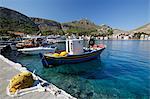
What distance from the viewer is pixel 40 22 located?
187375 millimetres

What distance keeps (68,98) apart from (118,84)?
7091 mm

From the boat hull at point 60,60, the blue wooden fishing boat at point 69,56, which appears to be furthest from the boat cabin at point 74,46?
the boat hull at point 60,60

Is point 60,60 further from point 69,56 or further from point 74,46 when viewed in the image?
point 74,46

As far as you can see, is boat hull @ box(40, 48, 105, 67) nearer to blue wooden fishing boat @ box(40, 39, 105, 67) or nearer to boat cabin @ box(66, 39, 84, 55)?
blue wooden fishing boat @ box(40, 39, 105, 67)

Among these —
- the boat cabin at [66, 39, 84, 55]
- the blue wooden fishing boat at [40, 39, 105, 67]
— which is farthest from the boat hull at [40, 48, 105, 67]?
the boat cabin at [66, 39, 84, 55]

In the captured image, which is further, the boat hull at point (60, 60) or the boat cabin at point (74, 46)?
the boat cabin at point (74, 46)

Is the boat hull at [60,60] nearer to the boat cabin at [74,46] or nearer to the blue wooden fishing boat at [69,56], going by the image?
the blue wooden fishing boat at [69,56]

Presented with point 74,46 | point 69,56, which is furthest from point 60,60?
point 74,46

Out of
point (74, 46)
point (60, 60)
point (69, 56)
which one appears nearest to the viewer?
point (60, 60)

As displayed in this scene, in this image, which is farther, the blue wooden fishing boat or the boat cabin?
the boat cabin

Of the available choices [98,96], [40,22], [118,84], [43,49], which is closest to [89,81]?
[118,84]

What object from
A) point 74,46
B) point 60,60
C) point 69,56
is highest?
point 74,46

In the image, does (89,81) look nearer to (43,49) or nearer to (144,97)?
(144,97)

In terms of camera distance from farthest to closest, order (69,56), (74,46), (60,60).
→ (74,46) → (69,56) → (60,60)
